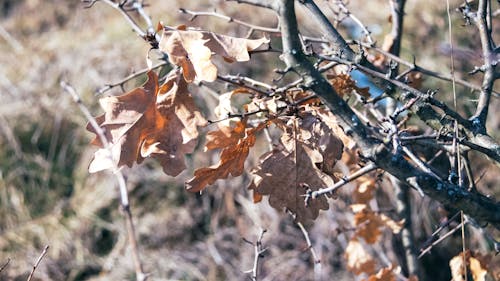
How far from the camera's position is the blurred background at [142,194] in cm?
417

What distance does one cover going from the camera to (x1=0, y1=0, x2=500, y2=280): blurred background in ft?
13.7

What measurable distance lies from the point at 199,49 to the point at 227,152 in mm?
255

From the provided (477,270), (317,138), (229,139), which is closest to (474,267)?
(477,270)

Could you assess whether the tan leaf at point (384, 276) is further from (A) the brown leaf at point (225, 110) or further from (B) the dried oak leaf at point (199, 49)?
(B) the dried oak leaf at point (199, 49)

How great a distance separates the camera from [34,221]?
4609 mm

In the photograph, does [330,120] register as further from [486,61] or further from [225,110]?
[486,61]

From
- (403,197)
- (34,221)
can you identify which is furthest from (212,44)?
(34,221)

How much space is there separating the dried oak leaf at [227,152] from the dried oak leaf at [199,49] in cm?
18

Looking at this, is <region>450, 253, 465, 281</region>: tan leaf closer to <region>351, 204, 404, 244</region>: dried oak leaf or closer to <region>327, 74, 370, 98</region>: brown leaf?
<region>351, 204, 404, 244</region>: dried oak leaf

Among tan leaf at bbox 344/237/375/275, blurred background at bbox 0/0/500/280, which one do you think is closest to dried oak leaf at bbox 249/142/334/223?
tan leaf at bbox 344/237/375/275

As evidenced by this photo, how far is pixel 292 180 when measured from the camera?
1.33 meters

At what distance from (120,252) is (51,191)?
0.81m

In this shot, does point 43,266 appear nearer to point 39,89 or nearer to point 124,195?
point 39,89

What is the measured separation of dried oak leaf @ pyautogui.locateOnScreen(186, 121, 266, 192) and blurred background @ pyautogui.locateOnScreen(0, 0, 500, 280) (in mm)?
2405
